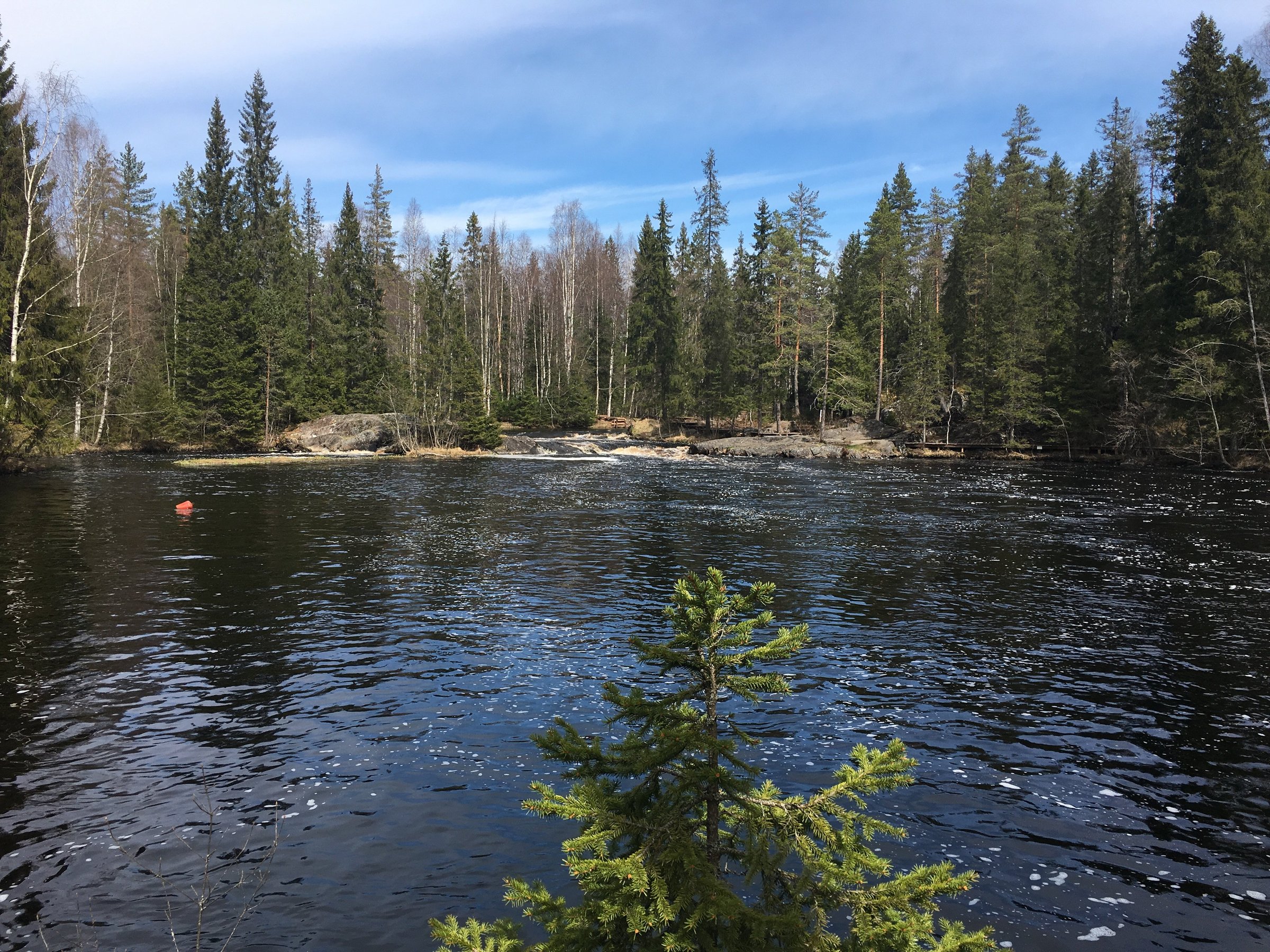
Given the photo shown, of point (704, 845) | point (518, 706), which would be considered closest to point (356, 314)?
point (518, 706)

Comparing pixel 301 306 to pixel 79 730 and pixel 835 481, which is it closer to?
→ pixel 835 481

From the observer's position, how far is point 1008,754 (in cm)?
809

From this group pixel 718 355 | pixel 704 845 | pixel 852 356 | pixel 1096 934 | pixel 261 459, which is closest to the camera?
pixel 704 845

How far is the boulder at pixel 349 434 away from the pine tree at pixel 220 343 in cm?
336

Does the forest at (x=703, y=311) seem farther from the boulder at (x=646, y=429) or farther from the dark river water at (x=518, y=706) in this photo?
the dark river water at (x=518, y=706)

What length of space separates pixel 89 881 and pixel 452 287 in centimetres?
6539

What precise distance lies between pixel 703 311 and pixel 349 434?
135 feet

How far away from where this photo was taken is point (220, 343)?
53500mm

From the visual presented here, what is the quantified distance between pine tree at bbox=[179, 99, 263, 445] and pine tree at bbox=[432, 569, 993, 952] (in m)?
57.9

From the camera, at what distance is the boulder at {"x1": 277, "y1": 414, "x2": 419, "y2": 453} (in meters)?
53.8

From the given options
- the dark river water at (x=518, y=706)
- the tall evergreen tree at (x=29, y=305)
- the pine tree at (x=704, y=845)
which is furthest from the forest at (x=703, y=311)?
the pine tree at (x=704, y=845)

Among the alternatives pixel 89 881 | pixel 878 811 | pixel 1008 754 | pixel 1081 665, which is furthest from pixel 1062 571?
pixel 89 881

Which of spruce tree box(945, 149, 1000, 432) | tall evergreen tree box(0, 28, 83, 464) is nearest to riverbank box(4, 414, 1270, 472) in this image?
spruce tree box(945, 149, 1000, 432)

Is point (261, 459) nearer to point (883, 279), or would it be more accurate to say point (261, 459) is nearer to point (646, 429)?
point (646, 429)
